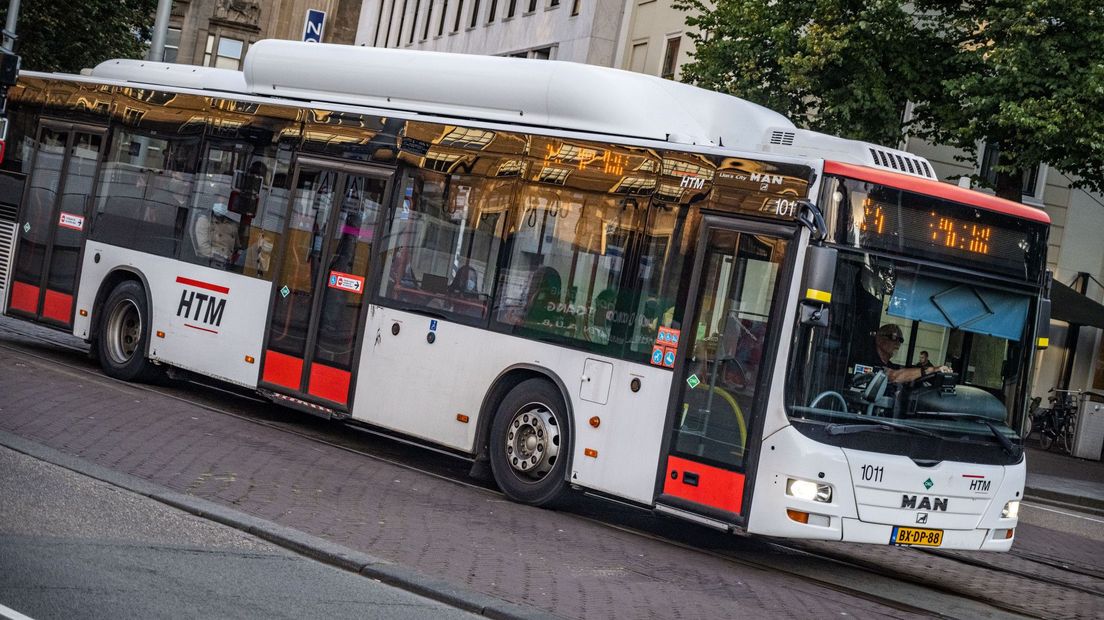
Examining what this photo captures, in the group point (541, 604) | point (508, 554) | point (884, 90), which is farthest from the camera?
point (884, 90)

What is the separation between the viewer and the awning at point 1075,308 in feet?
95.7

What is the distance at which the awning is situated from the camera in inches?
1148

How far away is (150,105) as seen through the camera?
1611 centimetres

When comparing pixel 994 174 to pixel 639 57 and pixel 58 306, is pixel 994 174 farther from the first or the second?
pixel 58 306

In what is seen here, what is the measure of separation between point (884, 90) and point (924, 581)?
14925mm

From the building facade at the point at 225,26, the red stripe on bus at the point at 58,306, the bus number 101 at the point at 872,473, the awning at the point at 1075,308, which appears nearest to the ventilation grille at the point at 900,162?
the bus number 101 at the point at 872,473

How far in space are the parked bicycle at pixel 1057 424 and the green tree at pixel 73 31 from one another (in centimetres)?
2479

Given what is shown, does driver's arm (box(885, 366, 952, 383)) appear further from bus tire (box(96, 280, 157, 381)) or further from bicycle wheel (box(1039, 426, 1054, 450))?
bicycle wheel (box(1039, 426, 1054, 450))

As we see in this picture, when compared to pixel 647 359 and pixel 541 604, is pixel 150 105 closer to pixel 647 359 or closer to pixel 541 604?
pixel 647 359

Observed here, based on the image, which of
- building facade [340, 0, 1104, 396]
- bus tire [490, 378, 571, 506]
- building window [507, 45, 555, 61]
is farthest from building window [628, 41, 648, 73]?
bus tire [490, 378, 571, 506]

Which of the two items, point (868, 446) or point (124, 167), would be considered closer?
point (868, 446)

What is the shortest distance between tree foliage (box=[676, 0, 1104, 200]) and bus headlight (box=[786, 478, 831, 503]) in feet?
44.4

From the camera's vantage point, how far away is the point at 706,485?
10320 millimetres

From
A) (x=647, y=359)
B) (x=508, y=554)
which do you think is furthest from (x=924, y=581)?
(x=508, y=554)
